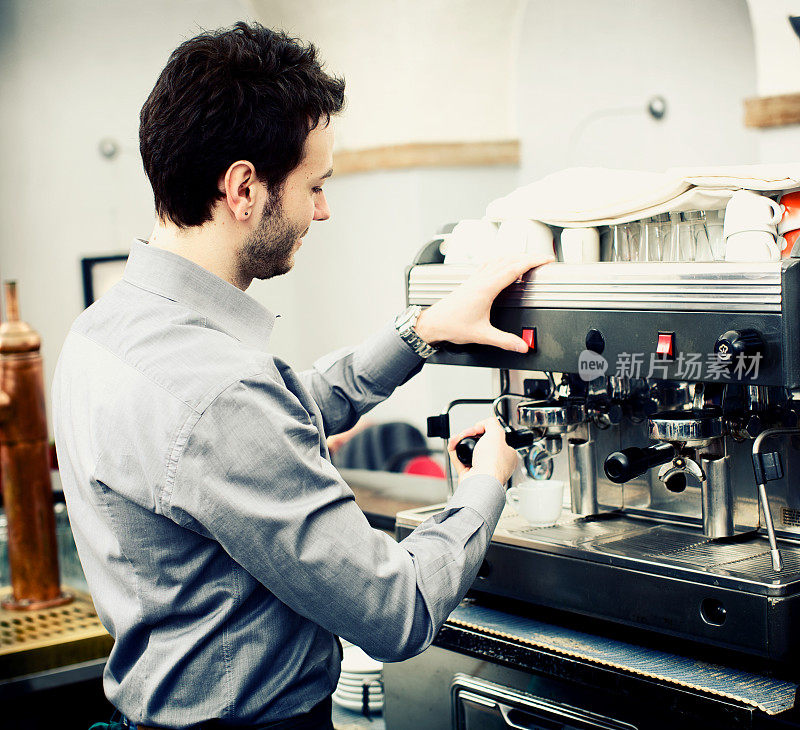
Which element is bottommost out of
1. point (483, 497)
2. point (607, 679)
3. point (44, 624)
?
point (44, 624)

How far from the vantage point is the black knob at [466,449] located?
1.52m

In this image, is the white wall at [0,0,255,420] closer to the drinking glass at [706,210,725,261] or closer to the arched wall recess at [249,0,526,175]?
the arched wall recess at [249,0,526,175]

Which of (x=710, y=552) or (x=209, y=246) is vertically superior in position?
(x=209, y=246)

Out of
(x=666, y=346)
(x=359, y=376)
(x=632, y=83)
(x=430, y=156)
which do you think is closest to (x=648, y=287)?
(x=666, y=346)

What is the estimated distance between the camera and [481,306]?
5.16 ft

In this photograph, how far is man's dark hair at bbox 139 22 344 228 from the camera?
1217 mm

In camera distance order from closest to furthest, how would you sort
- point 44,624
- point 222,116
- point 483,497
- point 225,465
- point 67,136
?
point 225,465, point 222,116, point 483,497, point 44,624, point 67,136

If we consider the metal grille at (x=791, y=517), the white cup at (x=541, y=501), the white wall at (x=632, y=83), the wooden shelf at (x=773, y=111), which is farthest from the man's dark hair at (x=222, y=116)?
the white wall at (x=632, y=83)

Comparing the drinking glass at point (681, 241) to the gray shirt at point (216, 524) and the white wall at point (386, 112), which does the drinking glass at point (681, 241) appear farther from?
the white wall at point (386, 112)

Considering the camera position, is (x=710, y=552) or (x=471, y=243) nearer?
(x=710, y=552)

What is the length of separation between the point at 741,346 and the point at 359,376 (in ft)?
2.55

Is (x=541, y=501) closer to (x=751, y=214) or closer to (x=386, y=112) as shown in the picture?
(x=751, y=214)

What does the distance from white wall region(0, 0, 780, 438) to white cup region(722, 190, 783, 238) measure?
3.18m

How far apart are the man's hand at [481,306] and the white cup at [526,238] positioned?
0.20 feet
